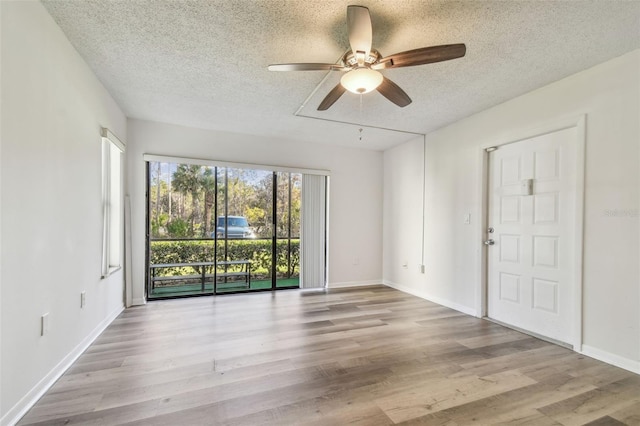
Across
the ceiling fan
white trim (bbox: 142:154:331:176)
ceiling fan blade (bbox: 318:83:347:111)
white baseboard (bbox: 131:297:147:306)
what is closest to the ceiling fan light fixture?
the ceiling fan

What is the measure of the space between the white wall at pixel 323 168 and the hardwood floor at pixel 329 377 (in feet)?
5.79

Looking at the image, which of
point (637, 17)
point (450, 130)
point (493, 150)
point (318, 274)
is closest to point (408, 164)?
point (450, 130)

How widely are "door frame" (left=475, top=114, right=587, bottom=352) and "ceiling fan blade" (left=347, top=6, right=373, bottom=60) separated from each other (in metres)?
2.15

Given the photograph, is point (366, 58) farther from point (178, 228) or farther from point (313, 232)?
→ point (178, 228)

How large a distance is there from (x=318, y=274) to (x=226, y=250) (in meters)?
1.58

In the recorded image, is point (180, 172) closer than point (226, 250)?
Yes

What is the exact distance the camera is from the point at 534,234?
304 cm

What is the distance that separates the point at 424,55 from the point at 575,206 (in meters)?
2.05

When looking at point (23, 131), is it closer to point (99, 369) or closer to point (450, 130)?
point (99, 369)

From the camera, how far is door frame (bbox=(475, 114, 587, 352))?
2.58 m

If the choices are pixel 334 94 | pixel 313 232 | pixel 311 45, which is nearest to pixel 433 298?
pixel 313 232

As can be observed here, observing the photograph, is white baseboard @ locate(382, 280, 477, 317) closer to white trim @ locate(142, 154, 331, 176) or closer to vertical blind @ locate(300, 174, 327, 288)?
vertical blind @ locate(300, 174, 327, 288)

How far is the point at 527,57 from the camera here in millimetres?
2375

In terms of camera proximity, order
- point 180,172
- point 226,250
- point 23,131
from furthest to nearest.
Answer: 1. point 226,250
2. point 180,172
3. point 23,131
